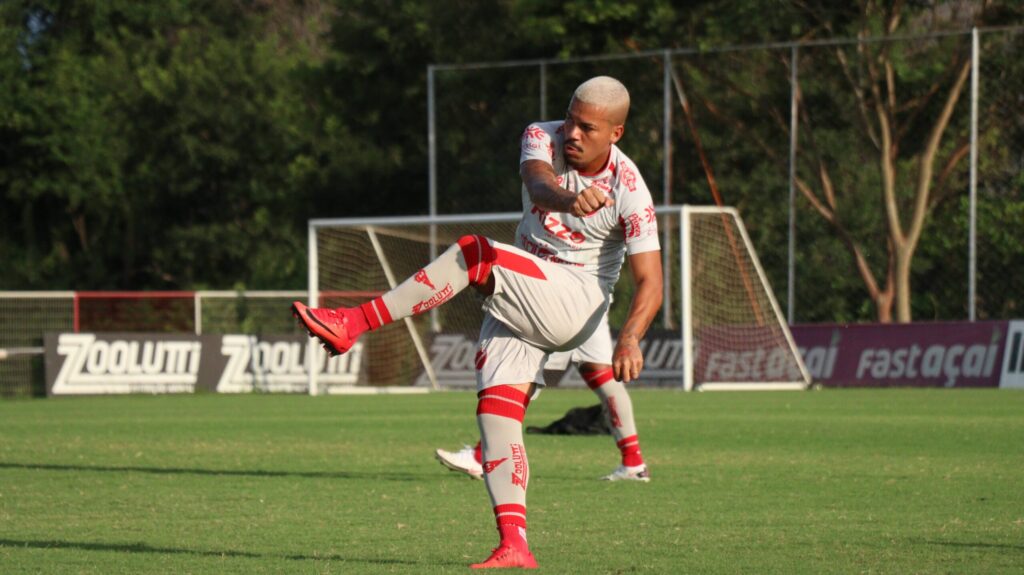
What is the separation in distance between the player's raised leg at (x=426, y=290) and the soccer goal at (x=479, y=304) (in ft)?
56.3

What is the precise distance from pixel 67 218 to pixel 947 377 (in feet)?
111

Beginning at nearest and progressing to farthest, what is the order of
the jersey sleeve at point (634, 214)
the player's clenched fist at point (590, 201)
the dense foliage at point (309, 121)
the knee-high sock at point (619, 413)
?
the player's clenched fist at point (590, 201) < the jersey sleeve at point (634, 214) < the knee-high sock at point (619, 413) < the dense foliage at point (309, 121)

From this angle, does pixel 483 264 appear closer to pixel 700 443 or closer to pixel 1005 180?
pixel 700 443

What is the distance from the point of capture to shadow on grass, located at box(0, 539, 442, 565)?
22.2 feet

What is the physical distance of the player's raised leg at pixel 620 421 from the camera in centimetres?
1059

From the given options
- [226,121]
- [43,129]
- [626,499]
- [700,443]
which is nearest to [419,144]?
[226,121]

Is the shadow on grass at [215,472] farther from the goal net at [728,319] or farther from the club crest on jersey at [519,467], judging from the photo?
the goal net at [728,319]

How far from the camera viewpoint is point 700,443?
14109mm

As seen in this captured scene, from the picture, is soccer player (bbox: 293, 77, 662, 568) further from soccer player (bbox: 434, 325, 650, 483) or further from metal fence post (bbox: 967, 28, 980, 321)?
metal fence post (bbox: 967, 28, 980, 321)

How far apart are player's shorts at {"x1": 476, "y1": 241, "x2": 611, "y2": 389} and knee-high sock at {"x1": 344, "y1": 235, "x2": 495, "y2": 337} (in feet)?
0.38

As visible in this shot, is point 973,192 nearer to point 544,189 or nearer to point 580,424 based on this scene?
point 580,424

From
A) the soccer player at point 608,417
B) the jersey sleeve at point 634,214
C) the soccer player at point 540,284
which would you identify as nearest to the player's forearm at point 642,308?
the soccer player at point 540,284

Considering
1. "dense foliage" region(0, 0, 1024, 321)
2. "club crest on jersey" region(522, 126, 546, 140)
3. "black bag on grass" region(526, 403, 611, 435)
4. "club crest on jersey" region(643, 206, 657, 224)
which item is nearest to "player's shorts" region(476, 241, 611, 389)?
"club crest on jersey" region(643, 206, 657, 224)

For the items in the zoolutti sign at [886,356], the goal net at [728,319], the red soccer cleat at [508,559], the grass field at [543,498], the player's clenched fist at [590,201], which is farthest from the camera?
the goal net at [728,319]
